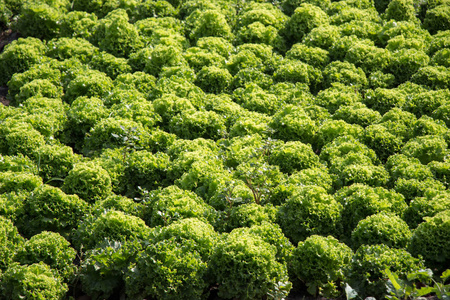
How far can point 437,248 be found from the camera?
21.2 ft

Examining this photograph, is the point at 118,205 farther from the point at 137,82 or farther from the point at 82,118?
the point at 137,82

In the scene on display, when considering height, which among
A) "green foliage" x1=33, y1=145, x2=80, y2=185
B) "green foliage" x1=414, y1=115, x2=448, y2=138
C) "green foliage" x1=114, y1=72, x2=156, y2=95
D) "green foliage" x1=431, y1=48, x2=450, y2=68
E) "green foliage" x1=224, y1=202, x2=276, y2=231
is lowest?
"green foliage" x1=33, y1=145, x2=80, y2=185

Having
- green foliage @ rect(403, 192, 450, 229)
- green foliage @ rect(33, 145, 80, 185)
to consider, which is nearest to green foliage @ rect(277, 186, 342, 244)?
green foliage @ rect(403, 192, 450, 229)

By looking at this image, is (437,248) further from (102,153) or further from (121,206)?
(102,153)

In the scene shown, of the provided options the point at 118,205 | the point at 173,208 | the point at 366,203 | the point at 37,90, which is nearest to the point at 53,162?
the point at 118,205

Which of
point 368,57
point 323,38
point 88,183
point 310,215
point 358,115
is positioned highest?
point 323,38

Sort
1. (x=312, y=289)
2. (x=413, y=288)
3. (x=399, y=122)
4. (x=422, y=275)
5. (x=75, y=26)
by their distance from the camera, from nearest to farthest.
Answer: (x=413, y=288) < (x=422, y=275) < (x=312, y=289) < (x=399, y=122) < (x=75, y=26)

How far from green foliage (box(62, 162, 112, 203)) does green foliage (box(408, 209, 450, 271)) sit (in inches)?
178

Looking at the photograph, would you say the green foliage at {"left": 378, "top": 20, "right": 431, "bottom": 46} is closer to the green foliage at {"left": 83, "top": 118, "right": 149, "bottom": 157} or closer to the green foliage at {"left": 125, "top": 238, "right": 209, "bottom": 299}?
the green foliage at {"left": 83, "top": 118, "right": 149, "bottom": 157}

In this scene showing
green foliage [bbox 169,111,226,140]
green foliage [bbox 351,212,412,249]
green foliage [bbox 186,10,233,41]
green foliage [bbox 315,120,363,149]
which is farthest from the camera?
green foliage [bbox 186,10,233,41]

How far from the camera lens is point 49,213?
7.19m

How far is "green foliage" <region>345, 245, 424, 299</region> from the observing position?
617cm

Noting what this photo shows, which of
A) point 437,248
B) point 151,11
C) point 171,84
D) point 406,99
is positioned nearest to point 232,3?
point 151,11

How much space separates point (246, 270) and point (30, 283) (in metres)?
2.63
